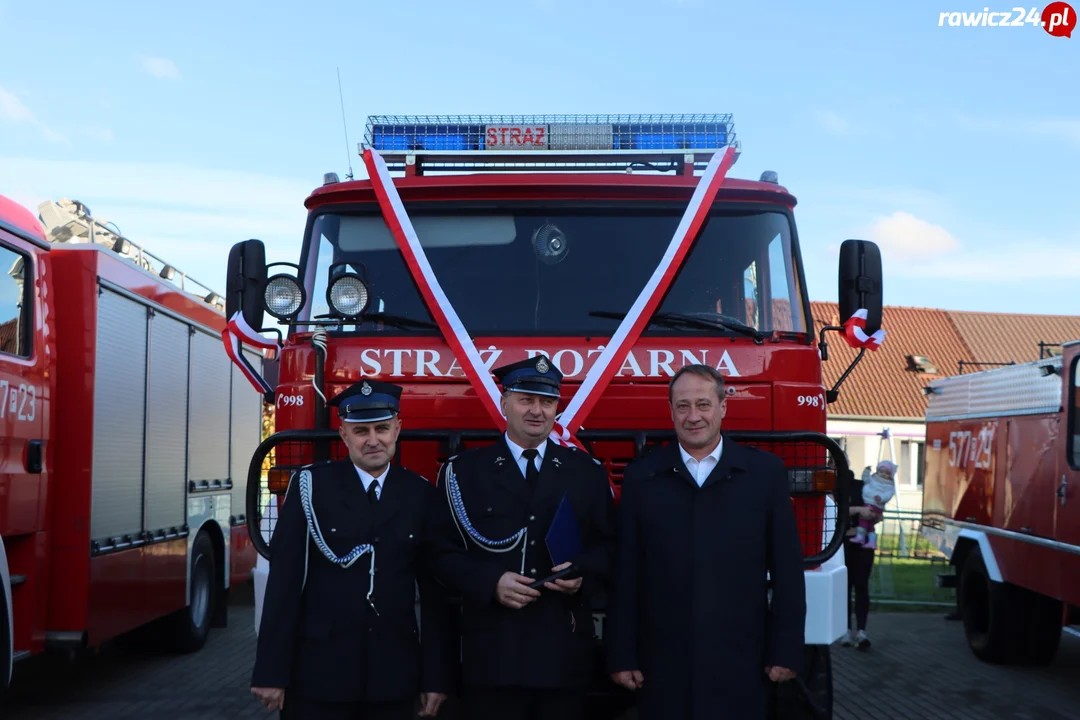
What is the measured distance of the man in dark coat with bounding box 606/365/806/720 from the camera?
3.60 m

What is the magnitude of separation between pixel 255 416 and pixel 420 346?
22.7 ft

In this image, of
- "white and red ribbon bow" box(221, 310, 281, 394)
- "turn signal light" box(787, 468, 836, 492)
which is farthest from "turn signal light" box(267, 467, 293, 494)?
"turn signal light" box(787, 468, 836, 492)

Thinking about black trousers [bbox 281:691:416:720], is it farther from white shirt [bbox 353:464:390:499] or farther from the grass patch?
the grass patch

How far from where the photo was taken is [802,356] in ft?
16.1

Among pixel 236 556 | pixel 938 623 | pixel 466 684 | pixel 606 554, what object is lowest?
pixel 938 623

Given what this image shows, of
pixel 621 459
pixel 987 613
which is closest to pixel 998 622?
pixel 987 613

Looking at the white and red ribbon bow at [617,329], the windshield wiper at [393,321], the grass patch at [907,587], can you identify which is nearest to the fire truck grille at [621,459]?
the white and red ribbon bow at [617,329]

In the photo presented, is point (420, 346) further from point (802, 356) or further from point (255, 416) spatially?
point (255, 416)

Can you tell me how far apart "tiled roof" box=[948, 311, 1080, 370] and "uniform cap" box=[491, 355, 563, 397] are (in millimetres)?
37239

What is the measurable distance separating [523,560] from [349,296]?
69.0 inches

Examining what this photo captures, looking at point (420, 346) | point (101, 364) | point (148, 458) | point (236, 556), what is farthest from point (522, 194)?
point (236, 556)

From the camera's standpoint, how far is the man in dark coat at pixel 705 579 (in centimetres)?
360

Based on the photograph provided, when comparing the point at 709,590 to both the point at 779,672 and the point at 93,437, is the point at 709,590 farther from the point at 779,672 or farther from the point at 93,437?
the point at 93,437

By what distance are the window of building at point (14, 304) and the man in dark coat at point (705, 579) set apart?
4.19 m
